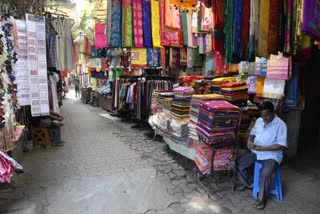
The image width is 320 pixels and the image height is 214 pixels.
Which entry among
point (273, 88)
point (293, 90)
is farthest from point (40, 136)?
point (293, 90)

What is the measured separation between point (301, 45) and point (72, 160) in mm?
4059

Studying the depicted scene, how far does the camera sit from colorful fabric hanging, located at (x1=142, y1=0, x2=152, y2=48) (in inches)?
204

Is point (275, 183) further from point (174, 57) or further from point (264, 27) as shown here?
point (174, 57)

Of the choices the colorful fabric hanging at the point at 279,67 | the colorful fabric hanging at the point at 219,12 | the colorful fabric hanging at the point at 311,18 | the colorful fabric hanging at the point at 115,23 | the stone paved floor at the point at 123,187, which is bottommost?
the stone paved floor at the point at 123,187

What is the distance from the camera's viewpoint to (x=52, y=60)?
4.84 m

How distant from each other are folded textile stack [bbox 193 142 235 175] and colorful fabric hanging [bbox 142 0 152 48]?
304 cm

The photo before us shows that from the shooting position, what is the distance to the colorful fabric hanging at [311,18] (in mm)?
1836

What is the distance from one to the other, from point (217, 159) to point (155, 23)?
3439 mm

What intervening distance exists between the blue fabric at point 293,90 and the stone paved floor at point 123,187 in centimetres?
115

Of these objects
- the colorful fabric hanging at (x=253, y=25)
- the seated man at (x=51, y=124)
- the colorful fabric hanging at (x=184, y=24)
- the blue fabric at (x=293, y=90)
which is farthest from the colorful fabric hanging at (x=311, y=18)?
the seated man at (x=51, y=124)

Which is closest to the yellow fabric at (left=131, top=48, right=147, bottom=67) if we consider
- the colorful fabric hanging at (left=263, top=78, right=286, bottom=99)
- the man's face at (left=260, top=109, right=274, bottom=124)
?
the colorful fabric hanging at (left=263, top=78, right=286, bottom=99)

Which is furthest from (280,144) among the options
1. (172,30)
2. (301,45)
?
(172,30)

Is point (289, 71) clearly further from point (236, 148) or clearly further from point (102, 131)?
point (102, 131)

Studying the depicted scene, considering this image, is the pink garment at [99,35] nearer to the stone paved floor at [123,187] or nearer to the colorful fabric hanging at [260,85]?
the stone paved floor at [123,187]
